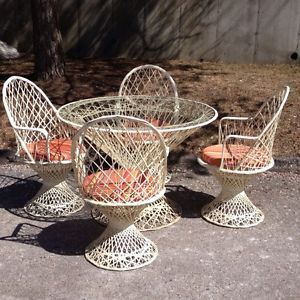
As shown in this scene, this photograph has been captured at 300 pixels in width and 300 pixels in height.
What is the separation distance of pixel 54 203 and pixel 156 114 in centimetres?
120

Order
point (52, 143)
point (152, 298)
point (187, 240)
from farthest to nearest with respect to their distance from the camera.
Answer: point (52, 143) < point (187, 240) < point (152, 298)

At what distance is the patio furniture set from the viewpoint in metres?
3.90

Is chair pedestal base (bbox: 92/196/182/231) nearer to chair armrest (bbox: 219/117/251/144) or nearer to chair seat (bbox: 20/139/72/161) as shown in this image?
chair seat (bbox: 20/139/72/161)

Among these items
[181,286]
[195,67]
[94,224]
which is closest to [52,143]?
[94,224]

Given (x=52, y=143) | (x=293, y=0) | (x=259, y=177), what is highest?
(x=293, y=0)

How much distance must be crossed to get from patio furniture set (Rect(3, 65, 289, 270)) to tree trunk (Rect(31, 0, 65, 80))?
5.84 ft

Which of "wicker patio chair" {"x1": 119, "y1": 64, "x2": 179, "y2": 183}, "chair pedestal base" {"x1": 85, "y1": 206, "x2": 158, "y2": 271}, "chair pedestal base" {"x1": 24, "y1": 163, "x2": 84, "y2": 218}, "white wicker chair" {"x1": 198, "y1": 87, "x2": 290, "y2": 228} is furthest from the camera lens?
"wicker patio chair" {"x1": 119, "y1": 64, "x2": 179, "y2": 183}

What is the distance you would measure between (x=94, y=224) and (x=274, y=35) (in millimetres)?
5058

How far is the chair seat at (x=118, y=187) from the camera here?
3891 mm

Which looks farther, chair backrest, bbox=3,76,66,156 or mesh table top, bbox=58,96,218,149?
chair backrest, bbox=3,76,66,156

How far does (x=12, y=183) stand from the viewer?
18.5ft

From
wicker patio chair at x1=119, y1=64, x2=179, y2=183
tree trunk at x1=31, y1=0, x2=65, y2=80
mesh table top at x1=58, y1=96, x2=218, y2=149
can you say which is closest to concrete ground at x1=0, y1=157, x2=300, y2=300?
mesh table top at x1=58, y1=96, x2=218, y2=149

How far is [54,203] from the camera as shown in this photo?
4953 millimetres

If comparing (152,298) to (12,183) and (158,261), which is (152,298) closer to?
(158,261)
